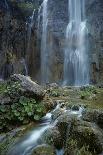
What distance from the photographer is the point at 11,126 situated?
30.5 feet

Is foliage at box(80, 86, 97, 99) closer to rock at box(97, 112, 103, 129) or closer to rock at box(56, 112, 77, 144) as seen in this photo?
rock at box(97, 112, 103, 129)

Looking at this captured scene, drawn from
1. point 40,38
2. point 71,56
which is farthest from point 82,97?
point 40,38

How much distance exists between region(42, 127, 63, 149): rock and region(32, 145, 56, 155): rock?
0.70ft

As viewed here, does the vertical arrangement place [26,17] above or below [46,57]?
above

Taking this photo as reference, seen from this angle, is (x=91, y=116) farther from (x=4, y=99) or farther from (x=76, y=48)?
(x=76, y=48)

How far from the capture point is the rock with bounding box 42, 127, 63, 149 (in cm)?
735

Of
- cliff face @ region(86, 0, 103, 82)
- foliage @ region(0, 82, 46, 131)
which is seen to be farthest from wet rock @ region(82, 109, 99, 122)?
cliff face @ region(86, 0, 103, 82)

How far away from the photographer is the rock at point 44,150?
6855 mm

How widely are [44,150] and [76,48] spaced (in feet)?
58.1

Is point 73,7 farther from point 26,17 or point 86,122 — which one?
point 86,122

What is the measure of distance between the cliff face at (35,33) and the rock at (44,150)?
53.8ft

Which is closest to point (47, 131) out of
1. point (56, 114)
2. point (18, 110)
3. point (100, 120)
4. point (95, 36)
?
point (100, 120)

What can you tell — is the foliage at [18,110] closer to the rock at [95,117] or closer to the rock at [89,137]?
the rock at [95,117]

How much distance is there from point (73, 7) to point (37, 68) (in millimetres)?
5906
